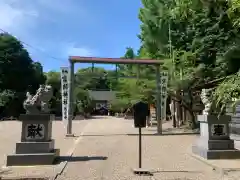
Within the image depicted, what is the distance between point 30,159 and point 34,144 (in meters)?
0.44

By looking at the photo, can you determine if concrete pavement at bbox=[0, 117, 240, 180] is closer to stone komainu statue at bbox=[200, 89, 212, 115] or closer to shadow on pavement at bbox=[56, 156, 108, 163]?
shadow on pavement at bbox=[56, 156, 108, 163]

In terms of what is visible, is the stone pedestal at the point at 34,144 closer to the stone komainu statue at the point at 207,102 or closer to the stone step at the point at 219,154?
the stone step at the point at 219,154

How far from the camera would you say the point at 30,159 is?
334 inches

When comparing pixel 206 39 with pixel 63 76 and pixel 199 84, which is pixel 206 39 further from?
pixel 63 76

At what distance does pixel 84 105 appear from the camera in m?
44.6

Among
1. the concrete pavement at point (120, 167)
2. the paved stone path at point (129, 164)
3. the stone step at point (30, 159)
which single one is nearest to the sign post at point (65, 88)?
the paved stone path at point (129, 164)

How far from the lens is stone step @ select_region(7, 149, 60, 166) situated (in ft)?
27.6

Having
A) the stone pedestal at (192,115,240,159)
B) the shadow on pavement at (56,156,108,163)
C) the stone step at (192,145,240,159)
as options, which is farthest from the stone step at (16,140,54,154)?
the stone pedestal at (192,115,240,159)

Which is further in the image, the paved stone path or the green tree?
the green tree

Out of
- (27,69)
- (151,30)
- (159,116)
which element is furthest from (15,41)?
(159,116)

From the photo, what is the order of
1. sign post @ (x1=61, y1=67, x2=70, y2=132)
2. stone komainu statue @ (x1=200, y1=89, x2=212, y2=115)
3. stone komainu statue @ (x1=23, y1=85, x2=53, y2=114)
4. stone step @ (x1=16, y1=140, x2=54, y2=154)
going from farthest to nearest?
sign post @ (x1=61, y1=67, x2=70, y2=132) → stone komainu statue @ (x1=200, y1=89, x2=212, y2=115) → stone komainu statue @ (x1=23, y1=85, x2=53, y2=114) → stone step @ (x1=16, y1=140, x2=54, y2=154)

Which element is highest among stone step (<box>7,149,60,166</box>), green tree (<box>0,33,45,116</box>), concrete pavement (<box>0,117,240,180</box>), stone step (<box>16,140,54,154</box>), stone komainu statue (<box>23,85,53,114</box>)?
green tree (<box>0,33,45,116</box>)

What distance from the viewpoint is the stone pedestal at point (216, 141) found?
9.31 m

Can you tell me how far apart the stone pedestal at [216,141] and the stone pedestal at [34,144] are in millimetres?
4815
